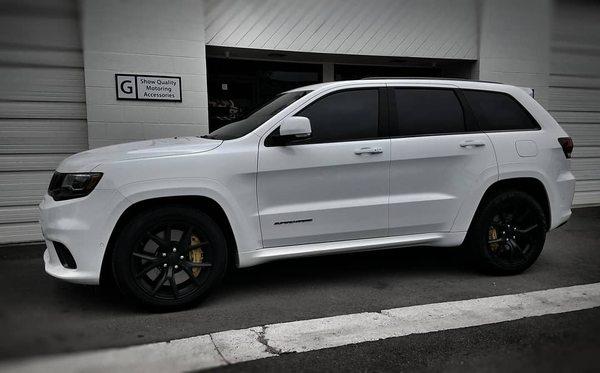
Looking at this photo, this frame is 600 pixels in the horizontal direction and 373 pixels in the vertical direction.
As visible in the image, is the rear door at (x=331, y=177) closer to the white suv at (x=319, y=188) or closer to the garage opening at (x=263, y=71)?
the white suv at (x=319, y=188)

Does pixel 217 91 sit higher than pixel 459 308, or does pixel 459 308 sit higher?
pixel 217 91

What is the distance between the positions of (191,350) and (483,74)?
7.56 meters

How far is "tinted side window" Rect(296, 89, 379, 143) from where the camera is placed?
13.8 ft

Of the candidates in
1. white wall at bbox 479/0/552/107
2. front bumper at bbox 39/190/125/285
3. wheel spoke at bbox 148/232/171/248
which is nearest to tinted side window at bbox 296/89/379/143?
wheel spoke at bbox 148/232/171/248

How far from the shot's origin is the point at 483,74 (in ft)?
28.6

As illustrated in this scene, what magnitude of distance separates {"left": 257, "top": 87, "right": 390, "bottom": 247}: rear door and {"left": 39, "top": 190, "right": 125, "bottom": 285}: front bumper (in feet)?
3.79

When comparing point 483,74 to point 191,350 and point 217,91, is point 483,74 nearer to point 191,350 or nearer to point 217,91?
point 217,91

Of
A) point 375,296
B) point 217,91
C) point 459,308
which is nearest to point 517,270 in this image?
point 459,308

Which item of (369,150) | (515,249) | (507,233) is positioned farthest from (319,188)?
(515,249)

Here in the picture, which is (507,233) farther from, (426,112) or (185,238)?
(185,238)

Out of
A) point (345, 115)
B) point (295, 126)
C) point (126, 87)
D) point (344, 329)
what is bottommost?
Result: point (344, 329)

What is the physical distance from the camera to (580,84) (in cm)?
941

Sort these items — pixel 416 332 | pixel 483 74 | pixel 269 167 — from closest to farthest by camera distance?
pixel 416 332
pixel 269 167
pixel 483 74

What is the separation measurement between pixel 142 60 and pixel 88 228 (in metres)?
3.79
